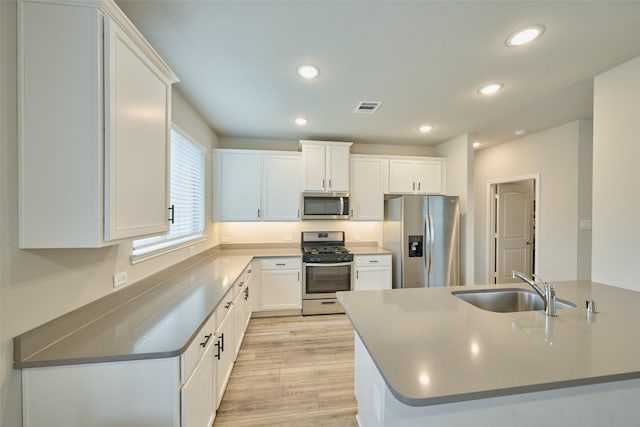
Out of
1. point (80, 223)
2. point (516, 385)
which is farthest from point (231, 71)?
point (516, 385)

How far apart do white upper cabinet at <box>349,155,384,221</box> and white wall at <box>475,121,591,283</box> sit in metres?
2.17

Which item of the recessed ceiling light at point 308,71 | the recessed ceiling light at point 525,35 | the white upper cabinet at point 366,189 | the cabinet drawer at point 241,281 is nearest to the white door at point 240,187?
the cabinet drawer at point 241,281

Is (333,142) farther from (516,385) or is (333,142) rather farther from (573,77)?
(516,385)

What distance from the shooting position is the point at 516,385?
84 centimetres

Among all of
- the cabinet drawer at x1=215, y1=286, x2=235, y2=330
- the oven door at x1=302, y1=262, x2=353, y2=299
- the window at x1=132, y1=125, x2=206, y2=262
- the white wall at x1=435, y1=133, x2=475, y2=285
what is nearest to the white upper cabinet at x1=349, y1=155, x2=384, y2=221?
the oven door at x1=302, y1=262, x2=353, y2=299

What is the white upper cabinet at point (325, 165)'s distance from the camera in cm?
369

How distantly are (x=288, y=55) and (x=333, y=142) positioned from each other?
77.4 inches

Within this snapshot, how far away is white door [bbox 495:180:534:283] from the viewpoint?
4.46m

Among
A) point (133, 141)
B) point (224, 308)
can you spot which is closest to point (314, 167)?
point (224, 308)

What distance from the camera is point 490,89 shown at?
2.29 meters

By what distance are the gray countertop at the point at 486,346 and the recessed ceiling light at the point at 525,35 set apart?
1660mm

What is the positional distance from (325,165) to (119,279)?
2.77m

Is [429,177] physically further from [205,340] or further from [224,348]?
[205,340]

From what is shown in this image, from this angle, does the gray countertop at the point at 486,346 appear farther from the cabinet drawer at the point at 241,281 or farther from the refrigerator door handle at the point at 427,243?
the refrigerator door handle at the point at 427,243
